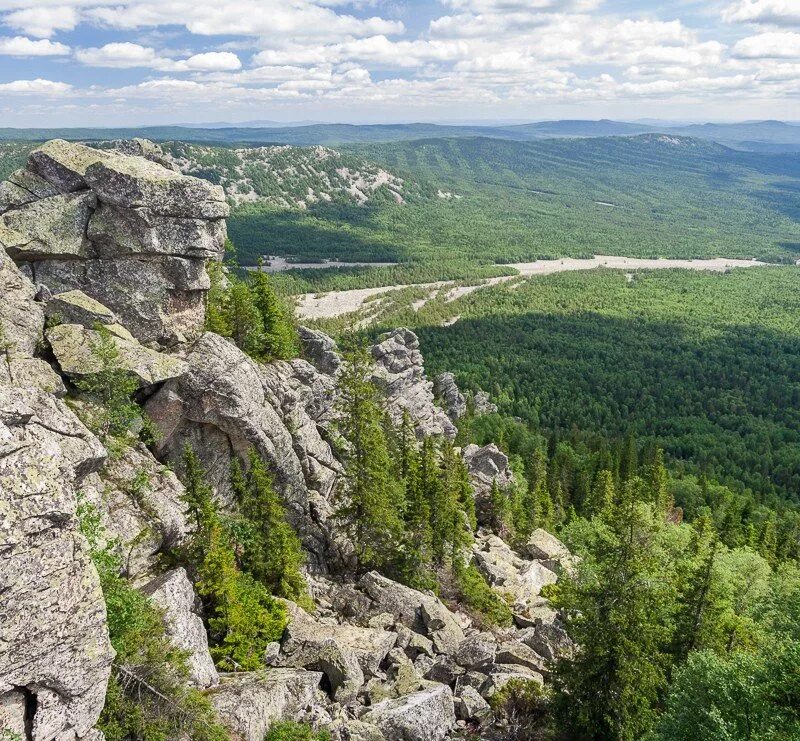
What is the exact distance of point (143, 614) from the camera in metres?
24.4

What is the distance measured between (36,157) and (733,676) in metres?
49.5

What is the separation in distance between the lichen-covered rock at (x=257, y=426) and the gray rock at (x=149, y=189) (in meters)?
8.77

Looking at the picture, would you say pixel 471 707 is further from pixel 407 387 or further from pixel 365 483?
pixel 407 387

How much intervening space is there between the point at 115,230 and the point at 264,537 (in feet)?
72.7

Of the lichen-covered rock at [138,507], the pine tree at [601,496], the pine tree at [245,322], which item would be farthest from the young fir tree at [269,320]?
the pine tree at [601,496]

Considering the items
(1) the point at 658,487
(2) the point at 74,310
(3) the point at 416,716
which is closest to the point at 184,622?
(3) the point at 416,716

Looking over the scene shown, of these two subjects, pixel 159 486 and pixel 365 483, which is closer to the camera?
pixel 159 486

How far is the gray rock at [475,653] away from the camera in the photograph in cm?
3547

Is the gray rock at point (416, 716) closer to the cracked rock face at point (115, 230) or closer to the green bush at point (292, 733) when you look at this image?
the green bush at point (292, 733)

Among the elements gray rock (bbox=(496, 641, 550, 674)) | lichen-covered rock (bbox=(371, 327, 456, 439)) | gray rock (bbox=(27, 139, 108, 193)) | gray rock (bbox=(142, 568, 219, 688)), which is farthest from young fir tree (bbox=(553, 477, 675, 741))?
lichen-covered rock (bbox=(371, 327, 456, 439))

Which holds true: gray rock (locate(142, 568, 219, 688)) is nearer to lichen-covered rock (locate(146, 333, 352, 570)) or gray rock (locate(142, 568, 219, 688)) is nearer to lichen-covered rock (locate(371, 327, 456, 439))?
lichen-covered rock (locate(146, 333, 352, 570))

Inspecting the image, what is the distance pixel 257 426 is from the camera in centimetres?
3834

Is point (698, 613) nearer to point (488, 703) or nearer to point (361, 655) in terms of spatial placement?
point (488, 703)

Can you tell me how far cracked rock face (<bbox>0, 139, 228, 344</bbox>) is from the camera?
37.4 m
